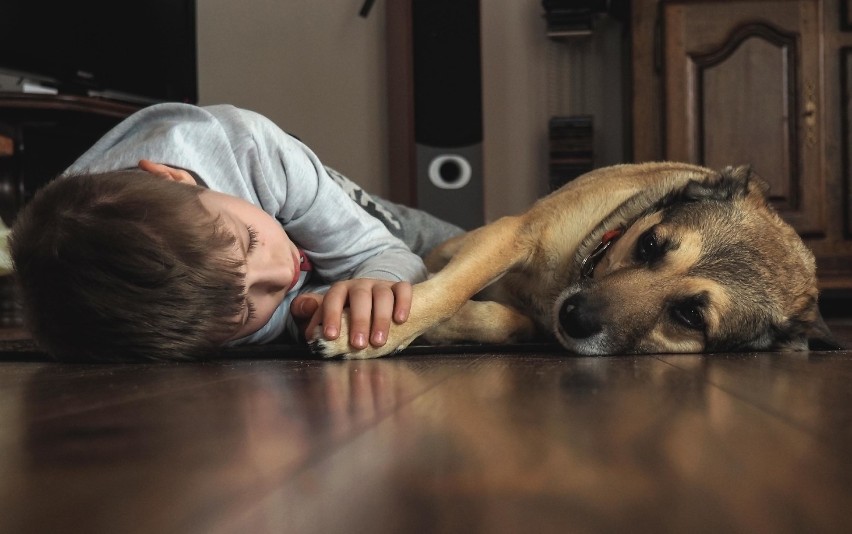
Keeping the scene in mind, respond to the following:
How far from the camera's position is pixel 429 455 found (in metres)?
0.46

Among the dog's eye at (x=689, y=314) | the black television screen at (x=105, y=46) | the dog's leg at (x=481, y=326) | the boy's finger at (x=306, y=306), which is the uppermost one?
the black television screen at (x=105, y=46)

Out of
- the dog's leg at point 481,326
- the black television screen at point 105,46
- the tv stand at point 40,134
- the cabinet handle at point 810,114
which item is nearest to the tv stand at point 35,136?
the tv stand at point 40,134

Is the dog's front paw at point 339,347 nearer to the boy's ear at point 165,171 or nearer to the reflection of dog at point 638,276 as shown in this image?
the reflection of dog at point 638,276

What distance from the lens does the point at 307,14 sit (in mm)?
4566

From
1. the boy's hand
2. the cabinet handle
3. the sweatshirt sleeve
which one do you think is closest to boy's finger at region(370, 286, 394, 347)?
the boy's hand

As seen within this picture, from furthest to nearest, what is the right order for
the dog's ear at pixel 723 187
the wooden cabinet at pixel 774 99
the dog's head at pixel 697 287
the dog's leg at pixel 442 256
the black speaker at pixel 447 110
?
the black speaker at pixel 447 110 < the wooden cabinet at pixel 774 99 < the dog's leg at pixel 442 256 < the dog's ear at pixel 723 187 < the dog's head at pixel 697 287

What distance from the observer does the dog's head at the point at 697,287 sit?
4.13ft

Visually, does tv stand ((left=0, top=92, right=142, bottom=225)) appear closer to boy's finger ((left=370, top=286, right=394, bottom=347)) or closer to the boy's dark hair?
the boy's dark hair

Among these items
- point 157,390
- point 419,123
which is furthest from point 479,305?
point 419,123

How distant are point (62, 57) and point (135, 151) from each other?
7.08ft

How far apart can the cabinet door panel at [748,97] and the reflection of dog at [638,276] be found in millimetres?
1971

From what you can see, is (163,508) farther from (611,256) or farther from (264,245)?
(611,256)

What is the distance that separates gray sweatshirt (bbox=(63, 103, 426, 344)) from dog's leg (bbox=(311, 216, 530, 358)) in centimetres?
15

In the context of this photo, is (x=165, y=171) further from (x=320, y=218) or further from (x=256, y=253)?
(x=320, y=218)
